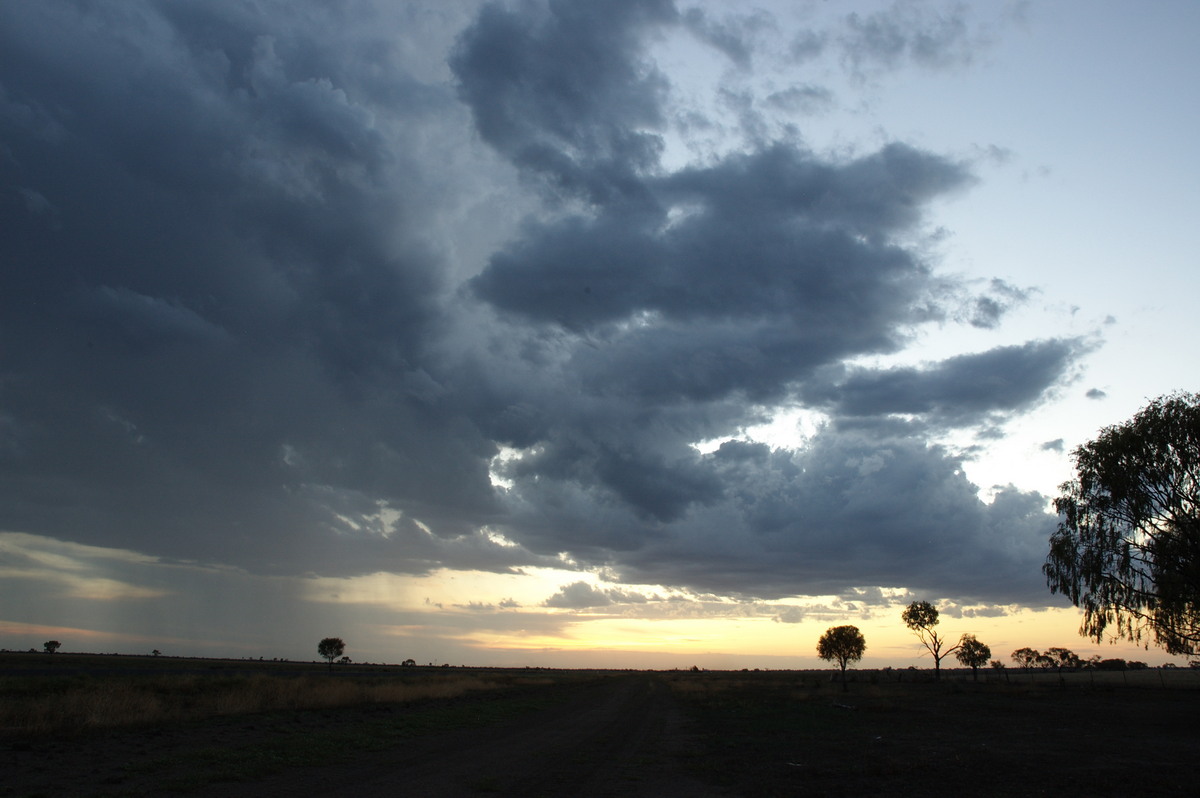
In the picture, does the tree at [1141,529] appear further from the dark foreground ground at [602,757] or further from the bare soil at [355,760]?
the bare soil at [355,760]

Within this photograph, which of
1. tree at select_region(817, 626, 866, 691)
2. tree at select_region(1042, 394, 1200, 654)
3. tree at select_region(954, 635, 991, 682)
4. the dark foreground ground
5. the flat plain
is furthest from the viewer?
tree at select_region(954, 635, 991, 682)

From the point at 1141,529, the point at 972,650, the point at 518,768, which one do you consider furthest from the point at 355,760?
the point at 972,650

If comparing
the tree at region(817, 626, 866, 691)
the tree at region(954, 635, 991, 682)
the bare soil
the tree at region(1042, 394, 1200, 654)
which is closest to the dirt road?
the bare soil

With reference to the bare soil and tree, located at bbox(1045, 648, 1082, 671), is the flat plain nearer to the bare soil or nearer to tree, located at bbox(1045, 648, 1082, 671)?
the bare soil

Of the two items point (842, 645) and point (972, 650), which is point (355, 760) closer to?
point (842, 645)

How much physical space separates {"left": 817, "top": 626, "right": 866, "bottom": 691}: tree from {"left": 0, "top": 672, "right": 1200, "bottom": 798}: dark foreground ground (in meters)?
67.0

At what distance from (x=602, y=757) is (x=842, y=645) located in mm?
91453

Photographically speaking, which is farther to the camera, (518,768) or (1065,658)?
(1065,658)

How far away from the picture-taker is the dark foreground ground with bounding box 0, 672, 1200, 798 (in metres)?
15.9

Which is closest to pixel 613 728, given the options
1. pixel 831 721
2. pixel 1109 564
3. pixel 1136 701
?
pixel 831 721

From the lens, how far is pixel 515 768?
1889 centimetres

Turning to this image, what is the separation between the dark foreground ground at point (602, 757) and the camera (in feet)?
52.2

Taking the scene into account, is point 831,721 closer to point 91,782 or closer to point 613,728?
point 613,728

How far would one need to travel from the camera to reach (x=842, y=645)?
102 m
